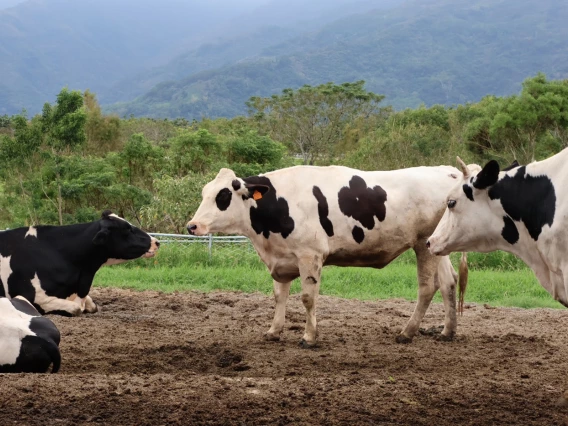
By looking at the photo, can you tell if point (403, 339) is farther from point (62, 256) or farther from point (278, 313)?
point (62, 256)

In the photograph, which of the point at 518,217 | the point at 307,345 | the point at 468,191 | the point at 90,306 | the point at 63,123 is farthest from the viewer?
the point at 63,123

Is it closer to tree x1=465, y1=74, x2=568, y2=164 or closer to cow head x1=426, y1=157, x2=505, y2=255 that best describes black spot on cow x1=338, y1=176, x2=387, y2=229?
cow head x1=426, y1=157, x2=505, y2=255

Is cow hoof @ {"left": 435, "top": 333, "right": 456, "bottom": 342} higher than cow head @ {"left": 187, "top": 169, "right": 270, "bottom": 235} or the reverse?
the reverse

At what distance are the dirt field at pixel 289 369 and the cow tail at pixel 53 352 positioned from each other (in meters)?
0.12

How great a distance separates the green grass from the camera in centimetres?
1296

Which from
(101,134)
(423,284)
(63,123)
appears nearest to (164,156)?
(63,123)

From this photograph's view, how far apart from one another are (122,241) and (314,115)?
5363 cm

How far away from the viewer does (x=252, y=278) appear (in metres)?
14.0

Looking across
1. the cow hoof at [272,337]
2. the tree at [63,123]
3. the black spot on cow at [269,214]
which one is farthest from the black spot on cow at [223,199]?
the tree at [63,123]

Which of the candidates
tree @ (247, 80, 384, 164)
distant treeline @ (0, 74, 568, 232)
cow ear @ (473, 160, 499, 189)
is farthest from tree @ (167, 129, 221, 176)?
tree @ (247, 80, 384, 164)

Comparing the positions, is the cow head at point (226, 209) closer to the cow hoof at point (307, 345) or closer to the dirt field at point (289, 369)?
the dirt field at point (289, 369)

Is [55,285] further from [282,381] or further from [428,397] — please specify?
[428,397]

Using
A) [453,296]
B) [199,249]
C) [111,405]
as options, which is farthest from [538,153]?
[111,405]

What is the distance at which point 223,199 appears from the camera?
8953mm
